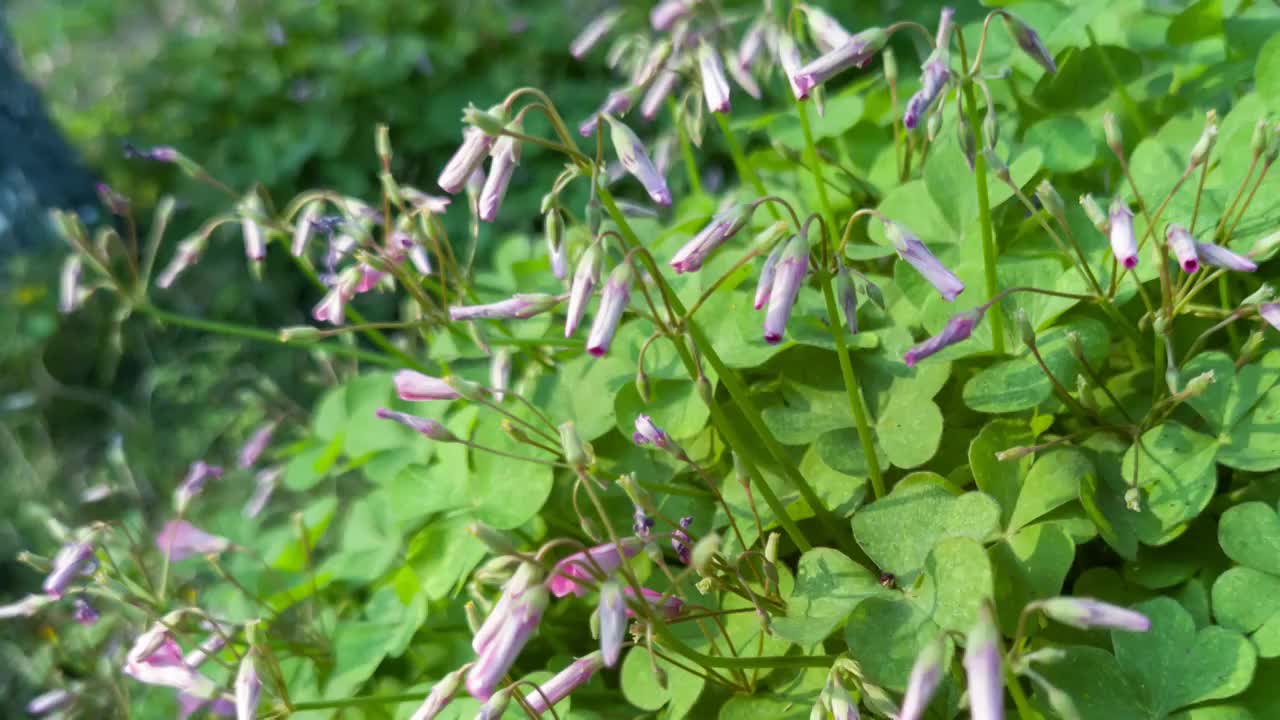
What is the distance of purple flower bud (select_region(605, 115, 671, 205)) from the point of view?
1286 mm

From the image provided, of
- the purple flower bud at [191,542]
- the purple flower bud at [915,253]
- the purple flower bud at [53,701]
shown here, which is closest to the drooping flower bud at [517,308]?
the purple flower bud at [915,253]

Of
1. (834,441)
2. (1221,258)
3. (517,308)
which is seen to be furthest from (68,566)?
(1221,258)

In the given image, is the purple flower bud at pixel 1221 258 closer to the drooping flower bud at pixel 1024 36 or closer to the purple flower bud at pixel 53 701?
the drooping flower bud at pixel 1024 36

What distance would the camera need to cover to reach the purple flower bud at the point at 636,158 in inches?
50.6

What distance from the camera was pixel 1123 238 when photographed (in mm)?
1176

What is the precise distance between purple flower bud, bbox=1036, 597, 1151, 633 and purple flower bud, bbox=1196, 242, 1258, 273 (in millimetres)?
475

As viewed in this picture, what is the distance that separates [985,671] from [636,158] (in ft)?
2.48

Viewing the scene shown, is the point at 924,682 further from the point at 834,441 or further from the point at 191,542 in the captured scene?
the point at 191,542

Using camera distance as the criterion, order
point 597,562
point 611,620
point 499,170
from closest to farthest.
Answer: point 611,620 → point 597,562 → point 499,170

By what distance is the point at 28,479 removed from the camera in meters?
3.91

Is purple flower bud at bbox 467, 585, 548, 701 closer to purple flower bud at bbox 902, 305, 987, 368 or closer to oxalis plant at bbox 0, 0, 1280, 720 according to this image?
oxalis plant at bbox 0, 0, 1280, 720

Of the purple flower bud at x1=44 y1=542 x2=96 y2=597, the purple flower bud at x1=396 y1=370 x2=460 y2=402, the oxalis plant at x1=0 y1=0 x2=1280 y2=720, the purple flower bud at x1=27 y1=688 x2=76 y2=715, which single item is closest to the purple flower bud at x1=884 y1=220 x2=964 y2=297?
the oxalis plant at x1=0 y1=0 x2=1280 y2=720

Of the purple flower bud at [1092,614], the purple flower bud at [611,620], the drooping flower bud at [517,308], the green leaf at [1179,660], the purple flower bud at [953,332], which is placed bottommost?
the green leaf at [1179,660]

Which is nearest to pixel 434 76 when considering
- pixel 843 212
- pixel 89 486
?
pixel 89 486
